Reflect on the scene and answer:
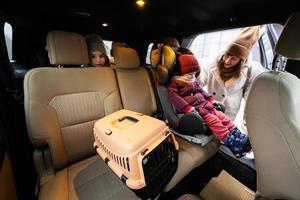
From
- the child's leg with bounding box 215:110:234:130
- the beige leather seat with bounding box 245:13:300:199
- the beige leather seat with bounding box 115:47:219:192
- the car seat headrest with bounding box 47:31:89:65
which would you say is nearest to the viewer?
the beige leather seat with bounding box 245:13:300:199

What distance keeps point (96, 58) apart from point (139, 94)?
1.82 feet

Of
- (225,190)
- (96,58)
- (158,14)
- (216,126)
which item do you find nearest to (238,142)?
(216,126)

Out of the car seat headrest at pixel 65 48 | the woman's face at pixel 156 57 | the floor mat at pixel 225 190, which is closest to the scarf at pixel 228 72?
the woman's face at pixel 156 57

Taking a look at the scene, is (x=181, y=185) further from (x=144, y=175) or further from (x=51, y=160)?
(x=51, y=160)

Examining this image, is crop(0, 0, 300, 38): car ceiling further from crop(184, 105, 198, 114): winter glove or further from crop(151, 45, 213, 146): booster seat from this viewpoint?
crop(184, 105, 198, 114): winter glove

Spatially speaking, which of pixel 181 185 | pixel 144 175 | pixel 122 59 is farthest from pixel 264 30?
pixel 144 175

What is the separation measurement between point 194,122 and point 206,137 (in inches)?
7.6

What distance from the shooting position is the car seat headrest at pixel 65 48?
108 centimetres

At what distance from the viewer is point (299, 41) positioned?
0.67 metres

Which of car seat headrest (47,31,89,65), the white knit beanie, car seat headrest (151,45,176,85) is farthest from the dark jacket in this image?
car seat headrest (47,31,89,65)

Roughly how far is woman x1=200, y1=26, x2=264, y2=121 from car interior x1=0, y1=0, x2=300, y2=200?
0.20 metres

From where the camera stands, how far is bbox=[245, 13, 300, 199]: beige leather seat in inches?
24.8

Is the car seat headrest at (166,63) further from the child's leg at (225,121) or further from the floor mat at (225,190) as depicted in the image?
the floor mat at (225,190)

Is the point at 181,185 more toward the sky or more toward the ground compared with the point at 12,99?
more toward the ground
